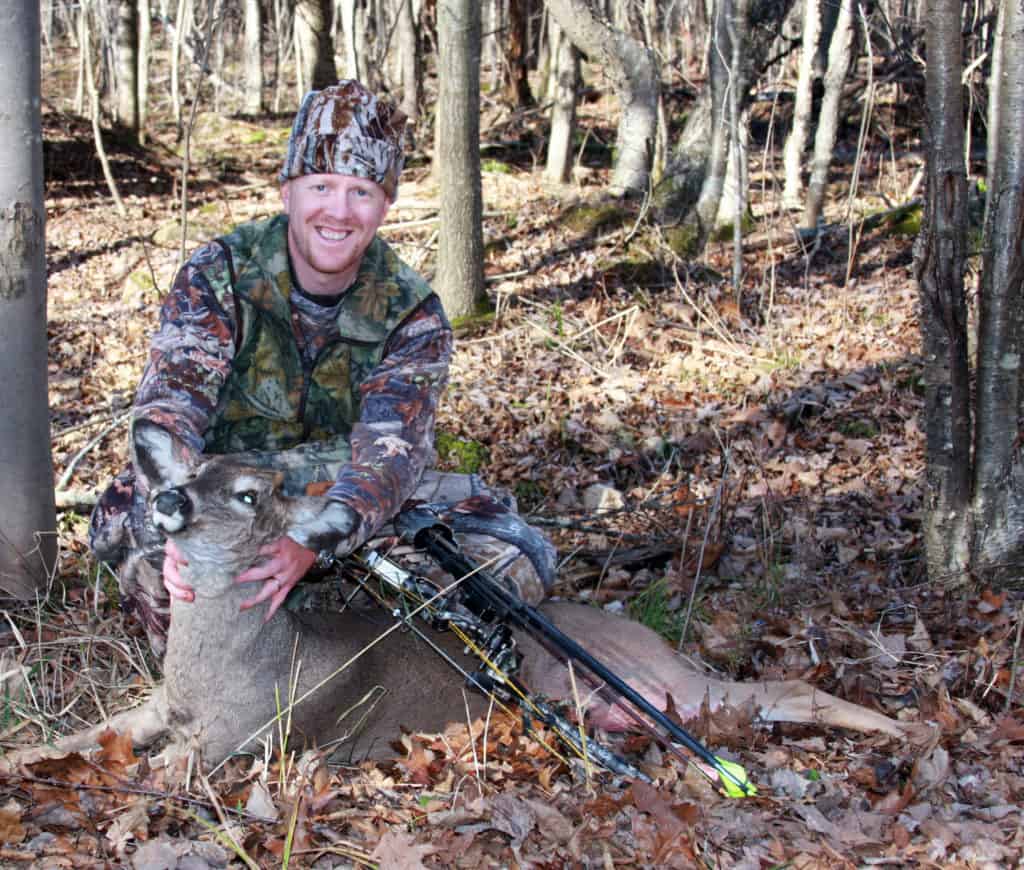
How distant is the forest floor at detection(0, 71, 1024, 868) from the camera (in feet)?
10.0

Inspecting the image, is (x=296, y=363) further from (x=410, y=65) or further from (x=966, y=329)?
(x=410, y=65)

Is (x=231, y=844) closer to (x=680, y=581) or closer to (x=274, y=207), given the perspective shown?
(x=680, y=581)

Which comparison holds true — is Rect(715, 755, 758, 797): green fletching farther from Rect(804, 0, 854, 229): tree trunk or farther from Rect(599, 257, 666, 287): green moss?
Rect(804, 0, 854, 229): tree trunk

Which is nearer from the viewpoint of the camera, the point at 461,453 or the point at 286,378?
the point at 286,378

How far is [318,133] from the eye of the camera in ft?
12.3

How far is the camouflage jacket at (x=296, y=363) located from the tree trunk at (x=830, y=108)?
8274 millimetres

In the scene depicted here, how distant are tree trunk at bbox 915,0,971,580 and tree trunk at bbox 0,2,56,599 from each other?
11.6ft

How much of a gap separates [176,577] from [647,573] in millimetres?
2978

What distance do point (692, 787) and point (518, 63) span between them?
17302 mm

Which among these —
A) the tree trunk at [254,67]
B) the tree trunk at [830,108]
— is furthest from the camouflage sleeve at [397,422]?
the tree trunk at [254,67]

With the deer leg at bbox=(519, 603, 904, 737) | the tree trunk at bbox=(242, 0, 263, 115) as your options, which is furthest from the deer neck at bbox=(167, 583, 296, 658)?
the tree trunk at bbox=(242, 0, 263, 115)

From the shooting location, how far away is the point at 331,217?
3.80 meters

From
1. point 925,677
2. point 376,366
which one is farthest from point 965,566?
point 376,366

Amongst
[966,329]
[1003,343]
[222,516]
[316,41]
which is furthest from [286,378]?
[316,41]
